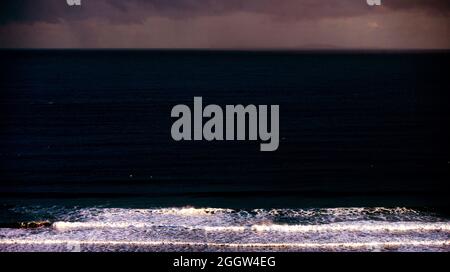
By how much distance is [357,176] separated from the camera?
11227 mm

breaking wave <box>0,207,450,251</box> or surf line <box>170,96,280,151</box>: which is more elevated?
surf line <box>170,96,280,151</box>

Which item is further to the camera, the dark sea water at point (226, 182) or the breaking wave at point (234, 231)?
the dark sea water at point (226, 182)

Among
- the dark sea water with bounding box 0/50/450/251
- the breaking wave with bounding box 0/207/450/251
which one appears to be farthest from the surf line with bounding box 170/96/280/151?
the breaking wave with bounding box 0/207/450/251

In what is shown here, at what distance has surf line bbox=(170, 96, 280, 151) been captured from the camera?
1639cm

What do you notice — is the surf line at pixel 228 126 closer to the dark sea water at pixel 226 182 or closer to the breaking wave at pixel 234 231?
the dark sea water at pixel 226 182

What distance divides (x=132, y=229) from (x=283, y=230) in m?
1.93

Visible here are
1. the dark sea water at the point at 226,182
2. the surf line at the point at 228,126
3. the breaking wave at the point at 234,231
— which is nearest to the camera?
the breaking wave at the point at 234,231

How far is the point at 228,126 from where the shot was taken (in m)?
19.9

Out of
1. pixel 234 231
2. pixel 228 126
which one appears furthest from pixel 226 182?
pixel 228 126

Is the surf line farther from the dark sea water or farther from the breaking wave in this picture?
the breaking wave

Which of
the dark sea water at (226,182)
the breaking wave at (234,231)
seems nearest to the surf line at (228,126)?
the dark sea water at (226,182)

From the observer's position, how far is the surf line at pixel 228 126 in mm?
16389

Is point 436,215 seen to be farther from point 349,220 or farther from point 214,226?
point 214,226

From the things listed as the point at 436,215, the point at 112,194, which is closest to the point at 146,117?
the point at 112,194
